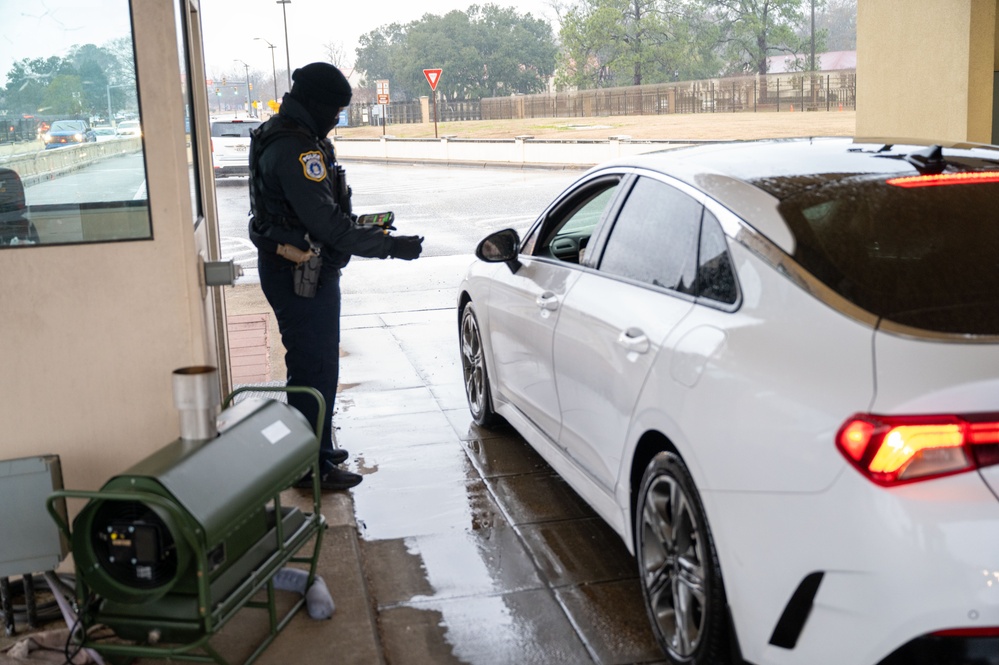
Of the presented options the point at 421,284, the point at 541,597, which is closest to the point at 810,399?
the point at 541,597

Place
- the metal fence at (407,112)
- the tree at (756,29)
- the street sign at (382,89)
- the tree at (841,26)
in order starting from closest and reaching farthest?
the street sign at (382,89) < the tree at (756,29) < the metal fence at (407,112) < the tree at (841,26)

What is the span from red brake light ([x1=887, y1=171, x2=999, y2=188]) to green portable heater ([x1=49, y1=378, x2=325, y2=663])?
2.11 meters

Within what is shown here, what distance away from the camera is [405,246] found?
4.84 metres

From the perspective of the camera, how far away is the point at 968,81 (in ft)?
30.3

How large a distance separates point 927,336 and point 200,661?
7.45 ft

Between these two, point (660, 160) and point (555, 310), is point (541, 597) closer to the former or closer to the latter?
point (555, 310)

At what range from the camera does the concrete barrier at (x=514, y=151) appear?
121 feet

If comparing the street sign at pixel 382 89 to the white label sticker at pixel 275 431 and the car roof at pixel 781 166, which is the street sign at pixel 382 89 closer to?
the car roof at pixel 781 166

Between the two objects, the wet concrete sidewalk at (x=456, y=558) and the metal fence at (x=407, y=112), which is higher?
the metal fence at (x=407, y=112)

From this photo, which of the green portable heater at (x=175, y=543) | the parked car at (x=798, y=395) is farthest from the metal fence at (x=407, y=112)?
the green portable heater at (x=175, y=543)

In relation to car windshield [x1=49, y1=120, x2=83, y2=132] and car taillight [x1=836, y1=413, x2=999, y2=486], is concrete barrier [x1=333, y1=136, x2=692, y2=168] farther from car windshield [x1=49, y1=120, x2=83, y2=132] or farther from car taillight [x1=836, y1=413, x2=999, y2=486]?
car taillight [x1=836, y1=413, x2=999, y2=486]

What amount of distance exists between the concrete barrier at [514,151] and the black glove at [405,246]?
1078 inches

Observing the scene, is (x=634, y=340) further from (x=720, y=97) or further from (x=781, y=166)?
(x=720, y=97)

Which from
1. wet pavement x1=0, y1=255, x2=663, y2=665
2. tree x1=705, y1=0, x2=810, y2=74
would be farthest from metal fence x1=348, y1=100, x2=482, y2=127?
wet pavement x1=0, y1=255, x2=663, y2=665
